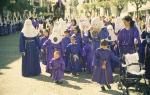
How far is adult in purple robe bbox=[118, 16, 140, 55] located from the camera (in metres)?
13.2

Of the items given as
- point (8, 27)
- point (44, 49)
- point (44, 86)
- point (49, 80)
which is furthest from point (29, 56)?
point (8, 27)

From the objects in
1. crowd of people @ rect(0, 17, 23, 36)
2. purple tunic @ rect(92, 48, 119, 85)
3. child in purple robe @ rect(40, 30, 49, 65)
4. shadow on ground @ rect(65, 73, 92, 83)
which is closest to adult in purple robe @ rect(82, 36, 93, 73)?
shadow on ground @ rect(65, 73, 92, 83)

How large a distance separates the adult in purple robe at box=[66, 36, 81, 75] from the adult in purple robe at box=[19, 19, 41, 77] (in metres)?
1.17

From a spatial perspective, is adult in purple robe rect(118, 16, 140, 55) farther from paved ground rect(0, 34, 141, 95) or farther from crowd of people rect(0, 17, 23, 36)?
crowd of people rect(0, 17, 23, 36)

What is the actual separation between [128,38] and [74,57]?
11.1 ft

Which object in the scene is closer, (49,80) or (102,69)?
(102,69)

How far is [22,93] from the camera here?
12.5m

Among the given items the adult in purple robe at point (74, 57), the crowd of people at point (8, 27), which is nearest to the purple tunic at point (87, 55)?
the adult in purple robe at point (74, 57)

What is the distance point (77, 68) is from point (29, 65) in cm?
168

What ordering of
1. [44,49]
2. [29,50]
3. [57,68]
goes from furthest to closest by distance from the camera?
[44,49], [29,50], [57,68]

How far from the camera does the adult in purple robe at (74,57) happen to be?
16188mm

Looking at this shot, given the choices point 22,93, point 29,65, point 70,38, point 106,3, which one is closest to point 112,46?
point 70,38

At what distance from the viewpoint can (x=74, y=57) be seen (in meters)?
16.3

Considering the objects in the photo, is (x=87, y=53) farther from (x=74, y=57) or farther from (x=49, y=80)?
(x=49, y=80)
